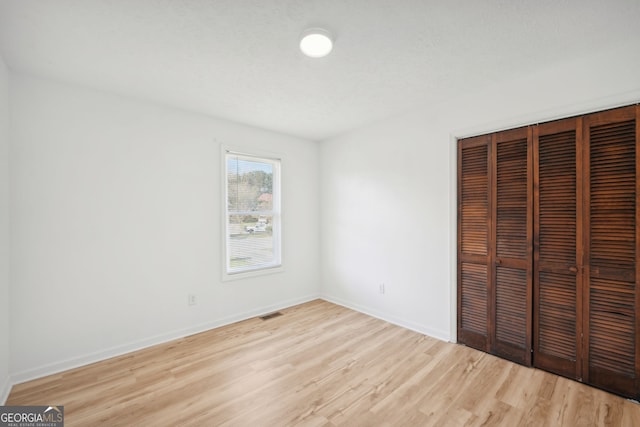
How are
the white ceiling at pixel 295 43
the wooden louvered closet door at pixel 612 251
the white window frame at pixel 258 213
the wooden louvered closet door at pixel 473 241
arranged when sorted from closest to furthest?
the white ceiling at pixel 295 43 → the wooden louvered closet door at pixel 612 251 → the wooden louvered closet door at pixel 473 241 → the white window frame at pixel 258 213

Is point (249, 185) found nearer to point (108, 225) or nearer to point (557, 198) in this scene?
point (108, 225)

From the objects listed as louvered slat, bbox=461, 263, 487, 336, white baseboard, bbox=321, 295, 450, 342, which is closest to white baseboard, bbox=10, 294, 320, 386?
white baseboard, bbox=321, 295, 450, 342

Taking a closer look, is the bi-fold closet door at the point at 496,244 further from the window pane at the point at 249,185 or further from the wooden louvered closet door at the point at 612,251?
the window pane at the point at 249,185

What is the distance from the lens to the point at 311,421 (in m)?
1.78

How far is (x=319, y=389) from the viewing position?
2117mm

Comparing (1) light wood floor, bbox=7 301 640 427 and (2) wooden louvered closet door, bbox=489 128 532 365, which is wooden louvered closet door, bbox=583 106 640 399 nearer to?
(1) light wood floor, bbox=7 301 640 427

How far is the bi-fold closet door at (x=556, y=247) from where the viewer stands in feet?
6.45

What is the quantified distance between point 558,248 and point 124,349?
4062mm

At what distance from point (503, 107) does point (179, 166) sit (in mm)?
3343

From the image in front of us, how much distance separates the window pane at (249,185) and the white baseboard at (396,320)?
1774mm

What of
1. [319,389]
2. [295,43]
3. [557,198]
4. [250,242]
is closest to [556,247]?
[557,198]

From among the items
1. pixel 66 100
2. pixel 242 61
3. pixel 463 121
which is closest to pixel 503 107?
pixel 463 121

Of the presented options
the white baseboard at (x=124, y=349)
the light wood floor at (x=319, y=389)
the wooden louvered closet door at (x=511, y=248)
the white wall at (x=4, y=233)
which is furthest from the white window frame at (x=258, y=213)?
the wooden louvered closet door at (x=511, y=248)

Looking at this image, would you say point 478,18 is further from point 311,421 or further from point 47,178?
point 47,178
